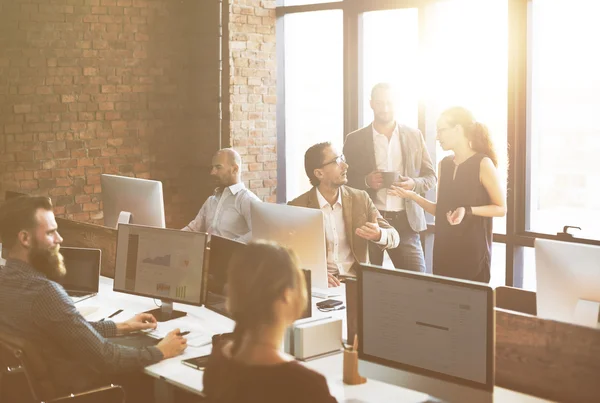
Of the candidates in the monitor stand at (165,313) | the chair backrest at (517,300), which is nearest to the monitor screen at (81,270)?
the monitor stand at (165,313)

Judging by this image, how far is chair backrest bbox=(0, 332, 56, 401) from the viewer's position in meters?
3.24

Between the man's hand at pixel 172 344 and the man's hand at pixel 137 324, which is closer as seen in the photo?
the man's hand at pixel 172 344

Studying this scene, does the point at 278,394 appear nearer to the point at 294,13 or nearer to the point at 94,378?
the point at 94,378

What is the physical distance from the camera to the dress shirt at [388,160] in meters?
6.04

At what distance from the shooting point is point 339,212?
4887 mm

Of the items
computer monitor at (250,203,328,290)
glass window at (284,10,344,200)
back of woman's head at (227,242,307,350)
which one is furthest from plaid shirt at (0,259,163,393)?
glass window at (284,10,344,200)

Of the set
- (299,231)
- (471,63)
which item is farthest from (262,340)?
(471,63)

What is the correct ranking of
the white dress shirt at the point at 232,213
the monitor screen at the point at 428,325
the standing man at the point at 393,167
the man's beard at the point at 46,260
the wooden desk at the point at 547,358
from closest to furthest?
the monitor screen at the point at 428,325 < the wooden desk at the point at 547,358 < the man's beard at the point at 46,260 < the white dress shirt at the point at 232,213 < the standing man at the point at 393,167

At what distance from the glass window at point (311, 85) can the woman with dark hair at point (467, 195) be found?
2.16 metres

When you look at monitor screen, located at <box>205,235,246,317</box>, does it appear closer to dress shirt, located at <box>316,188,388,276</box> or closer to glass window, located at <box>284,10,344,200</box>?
dress shirt, located at <box>316,188,388,276</box>

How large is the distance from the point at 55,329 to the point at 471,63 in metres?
3.87

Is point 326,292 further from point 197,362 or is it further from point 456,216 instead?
point 197,362

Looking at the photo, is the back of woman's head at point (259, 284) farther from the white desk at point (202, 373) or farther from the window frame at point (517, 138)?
the window frame at point (517, 138)

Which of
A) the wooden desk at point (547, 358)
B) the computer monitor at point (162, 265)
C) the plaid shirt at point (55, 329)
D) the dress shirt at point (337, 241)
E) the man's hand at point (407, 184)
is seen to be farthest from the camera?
the man's hand at point (407, 184)
